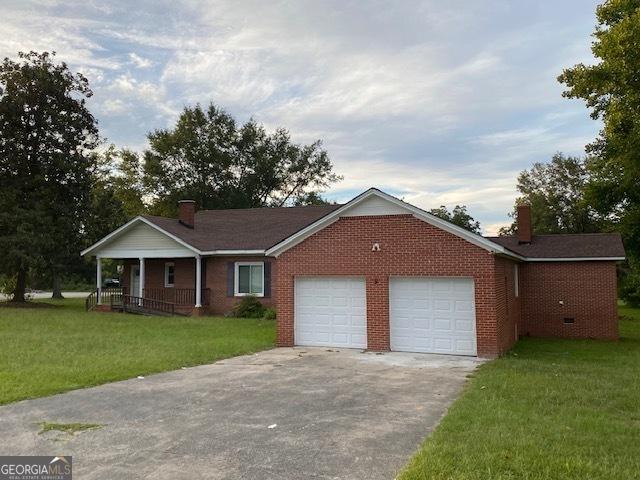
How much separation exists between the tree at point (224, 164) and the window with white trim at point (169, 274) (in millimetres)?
21930

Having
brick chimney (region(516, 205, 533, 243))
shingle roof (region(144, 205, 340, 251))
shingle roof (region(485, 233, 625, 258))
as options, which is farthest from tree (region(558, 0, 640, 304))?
shingle roof (region(144, 205, 340, 251))

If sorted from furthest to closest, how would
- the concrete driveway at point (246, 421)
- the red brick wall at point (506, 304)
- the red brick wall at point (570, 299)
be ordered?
1. the red brick wall at point (570, 299)
2. the red brick wall at point (506, 304)
3. the concrete driveway at point (246, 421)

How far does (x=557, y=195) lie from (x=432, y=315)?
1648 inches

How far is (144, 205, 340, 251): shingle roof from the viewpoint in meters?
25.1

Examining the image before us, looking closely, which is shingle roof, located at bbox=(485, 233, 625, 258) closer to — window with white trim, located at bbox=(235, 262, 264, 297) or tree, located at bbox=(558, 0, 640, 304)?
tree, located at bbox=(558, 0, 640, 304)

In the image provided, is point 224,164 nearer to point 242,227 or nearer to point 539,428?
point 242,227

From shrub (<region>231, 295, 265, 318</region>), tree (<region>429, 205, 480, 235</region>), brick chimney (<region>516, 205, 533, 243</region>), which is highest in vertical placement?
tree (<region>429, 205, 480, 235</region>)

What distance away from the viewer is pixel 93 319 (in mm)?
21969

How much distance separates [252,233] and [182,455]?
828 inches

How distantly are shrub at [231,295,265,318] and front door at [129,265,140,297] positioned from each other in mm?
6859

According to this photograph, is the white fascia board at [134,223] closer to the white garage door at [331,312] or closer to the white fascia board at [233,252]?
A: the white fascia board at [233,252]

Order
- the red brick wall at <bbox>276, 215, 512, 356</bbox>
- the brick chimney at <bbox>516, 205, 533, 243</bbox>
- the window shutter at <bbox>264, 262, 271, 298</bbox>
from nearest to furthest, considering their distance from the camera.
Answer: the red brick wall at <bbox>276, 215, 512, 356</bbox> → the brick chimney at <bbox>516, 205, 533, 243</bbox> → the window shutter at <bbox>264, 262, 271, 298</bbox>

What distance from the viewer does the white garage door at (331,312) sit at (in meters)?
14.4

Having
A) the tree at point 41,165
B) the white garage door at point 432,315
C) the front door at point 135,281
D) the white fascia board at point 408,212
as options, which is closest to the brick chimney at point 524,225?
the white fascia board at point 408,212
